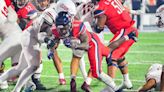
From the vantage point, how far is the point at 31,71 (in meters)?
6.02

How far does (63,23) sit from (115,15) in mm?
1513

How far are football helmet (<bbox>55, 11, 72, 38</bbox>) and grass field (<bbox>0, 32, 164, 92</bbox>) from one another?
1.46 m

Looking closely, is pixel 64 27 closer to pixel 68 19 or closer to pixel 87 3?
pixel 68 19

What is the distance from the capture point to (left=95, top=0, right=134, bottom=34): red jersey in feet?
22.5

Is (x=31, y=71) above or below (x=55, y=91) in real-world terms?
above

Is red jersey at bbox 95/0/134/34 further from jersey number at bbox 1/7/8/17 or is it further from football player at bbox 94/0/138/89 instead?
jersey number at bbox 1/7/8/17

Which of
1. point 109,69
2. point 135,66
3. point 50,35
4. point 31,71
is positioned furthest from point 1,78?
point 135,66

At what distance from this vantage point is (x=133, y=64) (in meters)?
9.55

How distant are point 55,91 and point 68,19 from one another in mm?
1519

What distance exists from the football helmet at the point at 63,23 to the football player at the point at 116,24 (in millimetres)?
941

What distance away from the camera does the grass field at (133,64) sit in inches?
290

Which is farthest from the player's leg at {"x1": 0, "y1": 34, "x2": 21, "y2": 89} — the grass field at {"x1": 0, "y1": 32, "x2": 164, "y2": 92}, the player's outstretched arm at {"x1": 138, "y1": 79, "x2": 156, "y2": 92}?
the player's outstretched arm at {"x1": 138, "y1": 79, "x2": 156, "y2": 92}

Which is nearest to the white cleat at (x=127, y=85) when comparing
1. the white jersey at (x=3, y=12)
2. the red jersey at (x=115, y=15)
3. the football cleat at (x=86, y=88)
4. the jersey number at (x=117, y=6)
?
the football cleat at (x=86, y=88)

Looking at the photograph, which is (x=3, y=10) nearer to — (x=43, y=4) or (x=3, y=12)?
(x=3, y=12)
